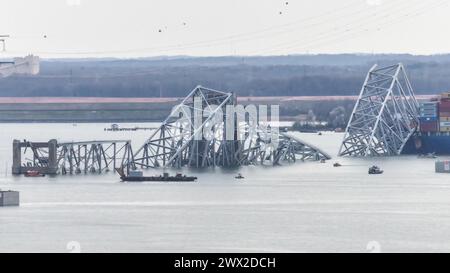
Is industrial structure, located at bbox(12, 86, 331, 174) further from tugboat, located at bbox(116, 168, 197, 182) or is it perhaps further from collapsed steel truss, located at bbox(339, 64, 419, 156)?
collapsed steel truss, located at bbox(339, 64, 419, 156)

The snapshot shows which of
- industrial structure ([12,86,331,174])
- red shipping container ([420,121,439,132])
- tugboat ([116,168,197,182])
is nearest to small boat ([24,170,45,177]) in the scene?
industrial structure ([12,86,331,174])

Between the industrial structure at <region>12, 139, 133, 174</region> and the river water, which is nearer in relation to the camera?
the river water

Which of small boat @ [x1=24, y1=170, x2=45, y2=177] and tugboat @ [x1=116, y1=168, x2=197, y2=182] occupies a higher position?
small boat @ [x1=24, y1=170, x2=45, y2=177]

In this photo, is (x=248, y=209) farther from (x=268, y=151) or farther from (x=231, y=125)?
(x=268, y=151)

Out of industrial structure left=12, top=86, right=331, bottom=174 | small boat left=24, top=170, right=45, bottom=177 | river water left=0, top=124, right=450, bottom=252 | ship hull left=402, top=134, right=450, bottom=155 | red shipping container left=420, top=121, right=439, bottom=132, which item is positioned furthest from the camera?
red shipping container left=420, top=121, right=439, bottom=132

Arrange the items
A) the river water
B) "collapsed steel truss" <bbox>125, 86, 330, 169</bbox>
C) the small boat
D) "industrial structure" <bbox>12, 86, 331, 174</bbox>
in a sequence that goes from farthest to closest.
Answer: "collapsed steel truss" <bbox>125, 86, 330, 169</bbox> → "industrial structure" <bbox>12, 86, 331, 174</bbox> → the small boat → the river water

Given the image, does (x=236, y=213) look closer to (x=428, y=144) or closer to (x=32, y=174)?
(x=32, y=174)

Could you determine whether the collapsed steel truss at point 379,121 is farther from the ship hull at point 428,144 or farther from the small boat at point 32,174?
the small boat at point 32,174
